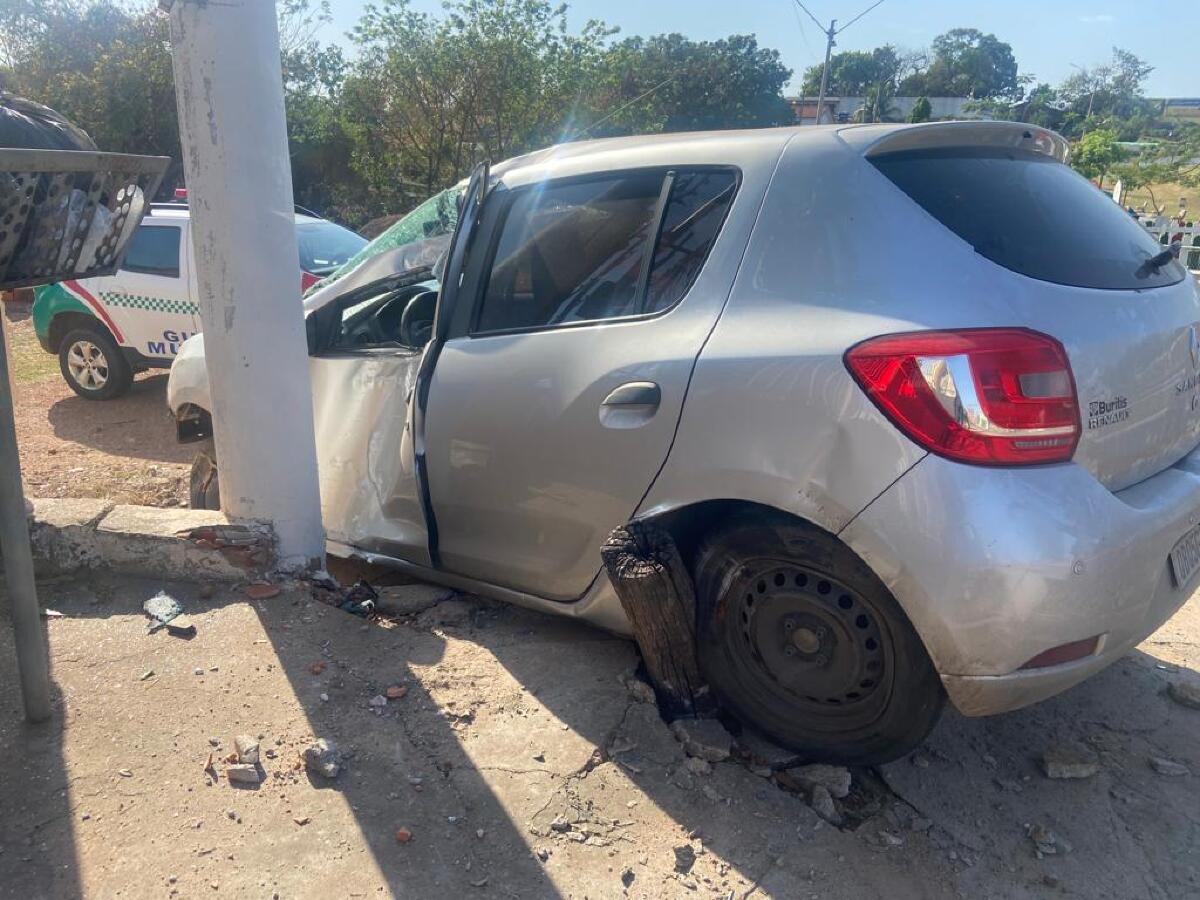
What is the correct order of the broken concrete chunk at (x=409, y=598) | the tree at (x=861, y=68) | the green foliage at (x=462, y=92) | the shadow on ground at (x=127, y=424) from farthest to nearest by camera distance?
the tree at (x=861, y=68)
the green foliage at (x=462, y=92)
the shadow on ground at (x=127, y=424)
the broken concrete chunk at (x=409, y=598)

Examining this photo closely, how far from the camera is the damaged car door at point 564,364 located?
272 centimetres

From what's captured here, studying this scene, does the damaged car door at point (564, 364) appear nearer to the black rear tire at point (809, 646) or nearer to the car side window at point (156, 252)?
the black rear tire at point (809, 646)

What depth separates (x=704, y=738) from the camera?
277 centimetres

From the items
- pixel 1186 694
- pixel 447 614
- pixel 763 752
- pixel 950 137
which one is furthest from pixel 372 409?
pixel 1186 694

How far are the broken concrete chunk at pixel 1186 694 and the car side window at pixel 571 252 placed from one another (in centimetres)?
225

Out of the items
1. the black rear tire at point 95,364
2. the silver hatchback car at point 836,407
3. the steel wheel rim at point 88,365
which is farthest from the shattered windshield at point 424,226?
the steel wheel rim at point 88,365

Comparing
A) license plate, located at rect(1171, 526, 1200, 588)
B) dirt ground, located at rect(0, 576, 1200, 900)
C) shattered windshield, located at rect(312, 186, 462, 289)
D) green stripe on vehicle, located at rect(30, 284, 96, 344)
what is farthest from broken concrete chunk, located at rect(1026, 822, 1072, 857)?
green stripe on vehicle, located at rect(30, 284, 96, 344)

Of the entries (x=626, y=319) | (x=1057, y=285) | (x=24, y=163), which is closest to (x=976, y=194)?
(x=1057, y=285)

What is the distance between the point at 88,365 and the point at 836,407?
8.68 meters

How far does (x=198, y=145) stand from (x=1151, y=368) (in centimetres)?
301

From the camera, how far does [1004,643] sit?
2205 mm

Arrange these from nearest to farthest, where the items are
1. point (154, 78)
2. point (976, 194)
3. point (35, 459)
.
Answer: point (976, 194) < point (35, 459) < point (154, 78)

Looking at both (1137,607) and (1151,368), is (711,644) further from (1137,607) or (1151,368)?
(1151,368)

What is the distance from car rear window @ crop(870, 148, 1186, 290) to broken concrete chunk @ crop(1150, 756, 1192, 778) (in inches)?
56.1
